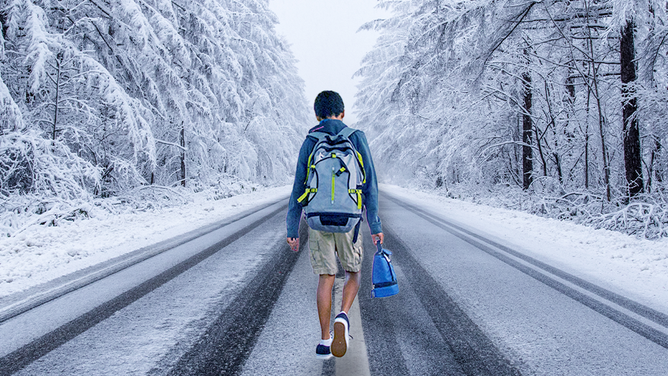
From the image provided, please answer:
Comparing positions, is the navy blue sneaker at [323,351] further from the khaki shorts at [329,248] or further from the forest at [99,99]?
the forest at [99,99]

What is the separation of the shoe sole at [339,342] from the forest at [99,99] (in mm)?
8156

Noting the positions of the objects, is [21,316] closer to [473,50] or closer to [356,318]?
[356,318]

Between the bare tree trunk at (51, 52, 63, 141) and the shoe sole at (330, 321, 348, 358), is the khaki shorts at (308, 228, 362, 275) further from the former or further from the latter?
the bare tree trunk at (51, 52, 63, 141)

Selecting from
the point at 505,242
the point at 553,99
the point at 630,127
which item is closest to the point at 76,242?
the point at 505,242

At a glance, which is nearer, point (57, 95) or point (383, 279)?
point (383, 279)

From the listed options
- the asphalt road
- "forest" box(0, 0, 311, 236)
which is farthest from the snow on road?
"forest" box(0, 0, 311, 236)

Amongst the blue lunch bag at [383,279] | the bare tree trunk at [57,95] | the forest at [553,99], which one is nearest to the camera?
the blue lunch bag at [383,279]

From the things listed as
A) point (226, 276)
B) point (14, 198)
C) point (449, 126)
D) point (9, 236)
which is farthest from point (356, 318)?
point (449, 126)

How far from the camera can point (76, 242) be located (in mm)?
7309

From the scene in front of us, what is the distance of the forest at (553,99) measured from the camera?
28.0 ft

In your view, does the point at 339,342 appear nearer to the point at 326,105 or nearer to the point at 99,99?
the point at 326,105

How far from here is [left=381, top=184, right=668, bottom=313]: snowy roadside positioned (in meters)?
4.50

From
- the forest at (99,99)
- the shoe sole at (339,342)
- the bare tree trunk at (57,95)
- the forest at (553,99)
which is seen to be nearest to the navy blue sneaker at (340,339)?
the shoe sole at (339,342)

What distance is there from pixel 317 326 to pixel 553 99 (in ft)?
45.1
